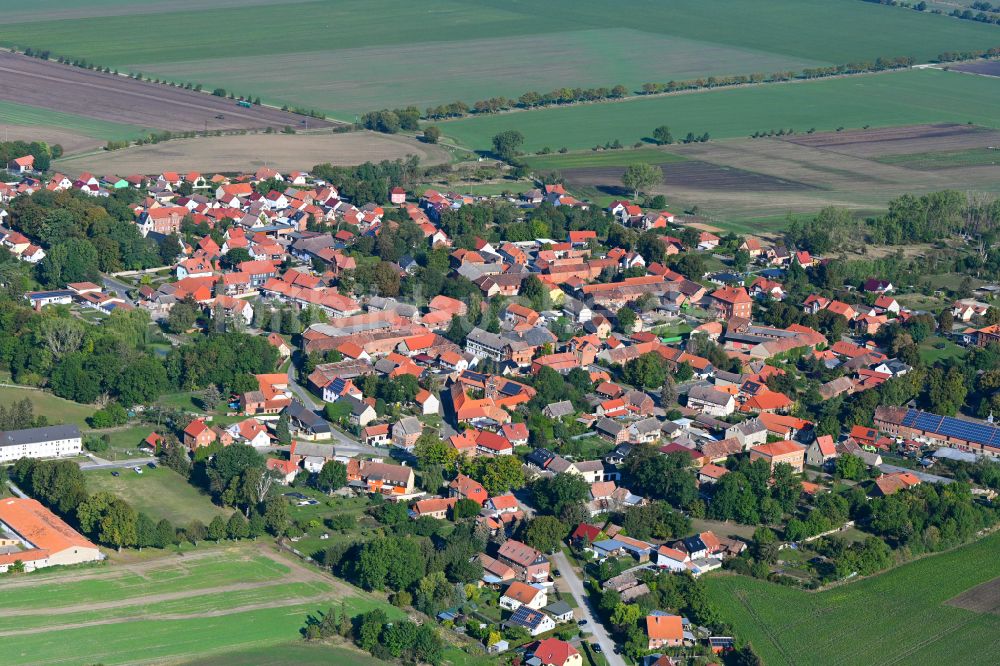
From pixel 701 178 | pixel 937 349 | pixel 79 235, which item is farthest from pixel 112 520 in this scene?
pixel 701 178

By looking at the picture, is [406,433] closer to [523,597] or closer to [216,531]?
[216,531]

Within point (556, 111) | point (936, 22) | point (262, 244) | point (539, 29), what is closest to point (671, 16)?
point (539, 29)

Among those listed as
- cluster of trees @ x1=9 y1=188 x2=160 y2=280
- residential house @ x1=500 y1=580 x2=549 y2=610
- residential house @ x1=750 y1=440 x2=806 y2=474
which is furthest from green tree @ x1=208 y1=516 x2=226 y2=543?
cluster of trees @ x1=9 y1=188 x2=160 y2=280

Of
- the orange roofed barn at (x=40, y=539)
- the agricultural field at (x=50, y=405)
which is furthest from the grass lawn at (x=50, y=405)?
the orange roofed barn at (x=40, y=539)

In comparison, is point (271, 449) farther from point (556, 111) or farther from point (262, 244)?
point (556, 111)

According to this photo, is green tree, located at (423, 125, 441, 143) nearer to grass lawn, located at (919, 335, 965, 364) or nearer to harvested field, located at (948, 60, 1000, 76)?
grass lawn, located at (919, 335, 965, 364)

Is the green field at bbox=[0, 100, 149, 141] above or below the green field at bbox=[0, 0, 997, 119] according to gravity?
below

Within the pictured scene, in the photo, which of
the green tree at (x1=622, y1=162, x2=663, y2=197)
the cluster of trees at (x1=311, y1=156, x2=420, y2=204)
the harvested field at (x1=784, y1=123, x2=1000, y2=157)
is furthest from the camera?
the harvested field at (x1=784, y1=123, x2=1000, y2=157)
